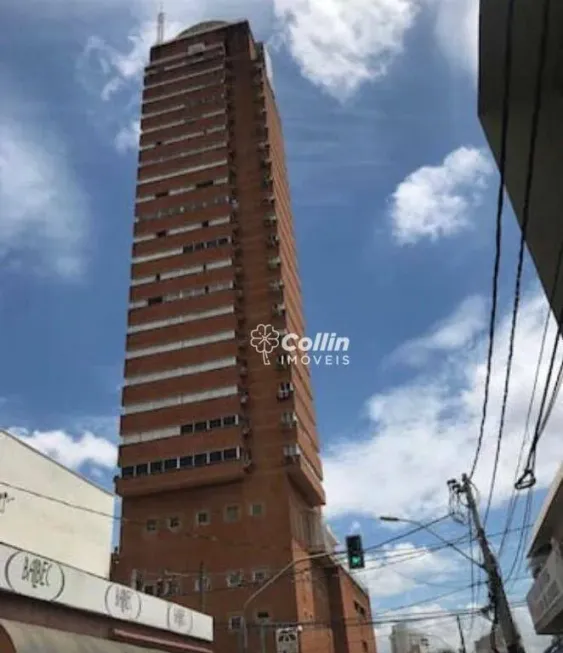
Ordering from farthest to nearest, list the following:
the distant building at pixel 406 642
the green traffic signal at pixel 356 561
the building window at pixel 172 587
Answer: the distant building at pixel 406 642 < the building window at pixel 172 587 < the green traffic signal at pixel 356 561

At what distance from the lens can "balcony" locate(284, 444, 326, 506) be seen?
51.8 m

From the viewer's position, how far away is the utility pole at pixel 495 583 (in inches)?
649

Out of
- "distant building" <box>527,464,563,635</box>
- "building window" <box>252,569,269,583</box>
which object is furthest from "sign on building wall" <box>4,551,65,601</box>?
"building window" <box>252,569,269,583</box>

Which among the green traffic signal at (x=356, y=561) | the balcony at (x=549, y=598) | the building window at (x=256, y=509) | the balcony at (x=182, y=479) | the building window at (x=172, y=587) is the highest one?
the balcony at (x=182, y=479)

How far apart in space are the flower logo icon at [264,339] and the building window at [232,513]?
12.2 m

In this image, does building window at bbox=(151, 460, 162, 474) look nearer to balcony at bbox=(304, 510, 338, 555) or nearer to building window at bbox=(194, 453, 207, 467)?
building window at bbox=(194, 453, 207, 467)

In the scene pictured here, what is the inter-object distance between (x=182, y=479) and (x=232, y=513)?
4664 mm

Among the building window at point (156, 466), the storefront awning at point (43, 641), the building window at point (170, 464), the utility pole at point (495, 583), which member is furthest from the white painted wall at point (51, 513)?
the building window at point (156, 466)

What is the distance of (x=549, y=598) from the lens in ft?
59.8

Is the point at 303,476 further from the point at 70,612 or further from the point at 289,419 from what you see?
the point at 70,612

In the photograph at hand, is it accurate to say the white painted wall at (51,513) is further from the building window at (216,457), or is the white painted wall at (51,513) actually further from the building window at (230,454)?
the building window at (216,457)

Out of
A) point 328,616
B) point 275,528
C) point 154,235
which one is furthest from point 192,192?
point 328,616

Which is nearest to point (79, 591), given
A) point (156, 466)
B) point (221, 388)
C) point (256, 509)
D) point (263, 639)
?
point (263, 639)

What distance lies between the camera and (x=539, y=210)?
7.86 metres
